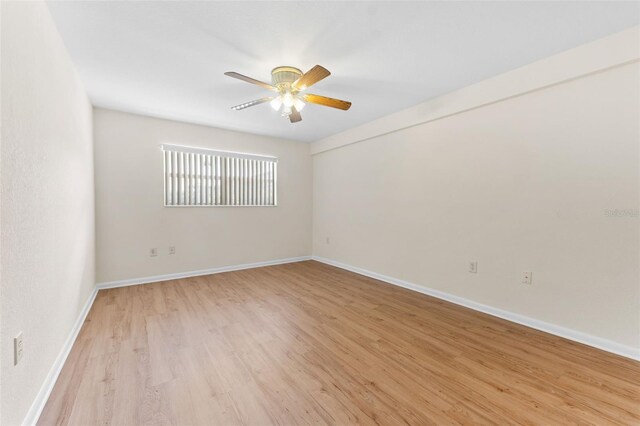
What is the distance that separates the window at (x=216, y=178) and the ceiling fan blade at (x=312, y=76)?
2608mm

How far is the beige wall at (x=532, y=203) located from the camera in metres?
2.05

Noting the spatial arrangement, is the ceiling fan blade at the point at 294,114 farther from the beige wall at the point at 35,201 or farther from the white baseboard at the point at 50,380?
the white baseboard at the point at 50,380

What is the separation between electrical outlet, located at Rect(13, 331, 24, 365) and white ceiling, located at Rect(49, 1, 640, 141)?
2001 mm

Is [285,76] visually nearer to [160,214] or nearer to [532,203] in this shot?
[532,203]

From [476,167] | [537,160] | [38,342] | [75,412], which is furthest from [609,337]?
[38,342]

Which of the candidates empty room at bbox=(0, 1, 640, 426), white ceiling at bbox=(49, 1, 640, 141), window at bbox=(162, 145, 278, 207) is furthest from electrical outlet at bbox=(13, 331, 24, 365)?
window at bbox=(162, 145, 278, 207)

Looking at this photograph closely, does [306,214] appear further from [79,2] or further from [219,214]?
[79,2]

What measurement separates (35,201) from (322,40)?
7.09ft

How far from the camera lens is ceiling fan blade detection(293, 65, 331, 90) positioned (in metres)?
1.93

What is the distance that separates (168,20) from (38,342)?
2.19 m

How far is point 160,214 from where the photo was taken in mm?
3908

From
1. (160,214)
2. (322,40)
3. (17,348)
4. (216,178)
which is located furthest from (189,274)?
(322,40)

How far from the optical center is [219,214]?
4.42 m

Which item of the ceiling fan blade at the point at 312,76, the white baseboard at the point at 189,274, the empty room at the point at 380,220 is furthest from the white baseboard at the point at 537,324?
the ceiling fan blade at the point at 312,76
